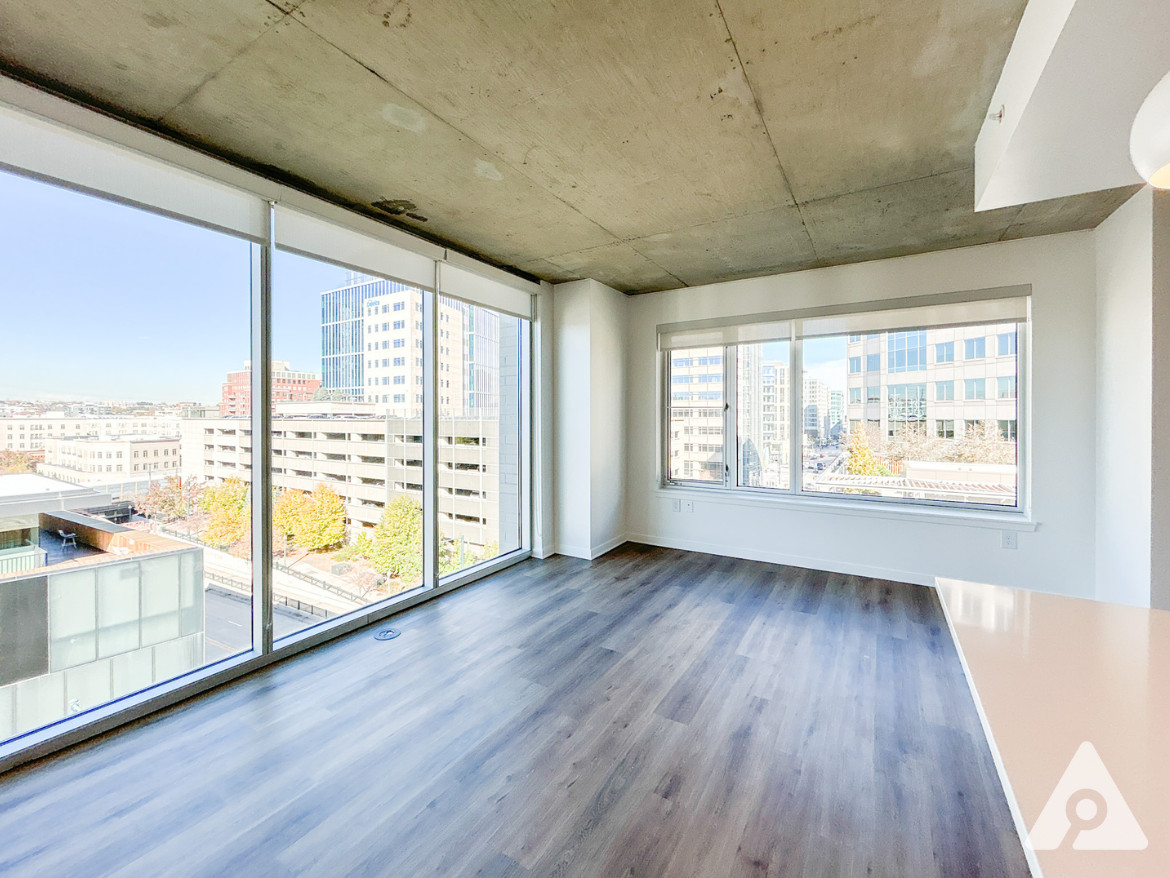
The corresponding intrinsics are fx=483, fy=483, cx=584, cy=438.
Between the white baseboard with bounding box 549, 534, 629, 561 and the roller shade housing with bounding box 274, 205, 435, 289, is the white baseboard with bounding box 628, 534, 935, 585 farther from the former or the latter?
the roller shade housing with bounding box 274, 205, 435, 289

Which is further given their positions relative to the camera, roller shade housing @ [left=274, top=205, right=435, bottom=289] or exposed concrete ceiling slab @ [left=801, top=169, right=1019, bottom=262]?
exposed concrete ceiling slab @ [left=801, top=169, right=1019, bottom=262]

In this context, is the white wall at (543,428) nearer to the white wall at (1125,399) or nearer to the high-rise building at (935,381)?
the high-rise building at (935,381)

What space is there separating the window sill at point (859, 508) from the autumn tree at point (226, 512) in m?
3.72

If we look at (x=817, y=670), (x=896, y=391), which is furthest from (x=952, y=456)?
(x=817, y=670)

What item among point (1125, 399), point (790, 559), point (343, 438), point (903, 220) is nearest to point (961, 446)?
point (1125, 399)

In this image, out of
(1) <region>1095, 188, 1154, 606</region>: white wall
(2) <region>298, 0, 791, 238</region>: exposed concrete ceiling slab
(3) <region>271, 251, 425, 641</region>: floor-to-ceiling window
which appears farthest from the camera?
(3) <region>271, 251, 425, 641</region>: floor-to-ceiling window

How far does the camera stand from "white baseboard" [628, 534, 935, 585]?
13.3ft

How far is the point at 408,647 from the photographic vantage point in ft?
9.63

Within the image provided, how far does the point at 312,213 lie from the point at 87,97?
939 mm

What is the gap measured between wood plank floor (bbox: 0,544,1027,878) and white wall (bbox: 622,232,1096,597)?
3.56 ft

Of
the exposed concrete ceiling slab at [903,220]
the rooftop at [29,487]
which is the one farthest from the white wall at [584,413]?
the rooftop at [29,487]

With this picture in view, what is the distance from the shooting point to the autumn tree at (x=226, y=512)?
8.25 ft

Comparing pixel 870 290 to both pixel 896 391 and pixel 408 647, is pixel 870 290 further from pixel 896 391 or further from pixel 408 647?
pixel 408 647

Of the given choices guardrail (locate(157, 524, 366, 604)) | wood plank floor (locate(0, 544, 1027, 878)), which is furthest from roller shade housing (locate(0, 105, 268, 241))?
wood plank floor (locate(0, 544, 1027, 878))
